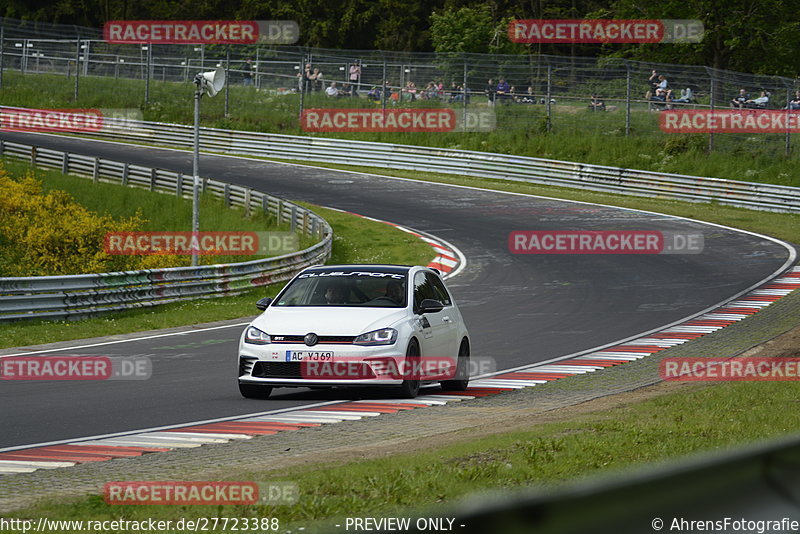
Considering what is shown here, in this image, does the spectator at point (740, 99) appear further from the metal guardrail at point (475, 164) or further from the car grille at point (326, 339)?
the car grille at point (326, 339)

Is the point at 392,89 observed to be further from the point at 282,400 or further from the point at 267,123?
the point at 282,400

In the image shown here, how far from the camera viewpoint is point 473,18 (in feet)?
231

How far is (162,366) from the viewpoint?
15484mm

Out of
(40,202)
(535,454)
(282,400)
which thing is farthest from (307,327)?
(40,202)

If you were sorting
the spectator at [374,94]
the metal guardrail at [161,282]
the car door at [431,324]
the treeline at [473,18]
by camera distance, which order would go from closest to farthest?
the car door at [431,324] → the metal guardrail at [161,282] → the spectator at [374,94] → the treeline at [473,18]

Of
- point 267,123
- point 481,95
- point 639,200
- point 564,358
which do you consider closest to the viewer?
point 564,358

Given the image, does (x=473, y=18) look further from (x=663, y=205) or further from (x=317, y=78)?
(x=663, y=205)

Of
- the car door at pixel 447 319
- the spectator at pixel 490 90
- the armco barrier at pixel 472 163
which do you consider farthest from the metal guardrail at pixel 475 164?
the car door at pixel 447 319

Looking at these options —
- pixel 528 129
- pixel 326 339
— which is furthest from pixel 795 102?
pixel 326 339

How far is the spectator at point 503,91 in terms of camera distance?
4644cm

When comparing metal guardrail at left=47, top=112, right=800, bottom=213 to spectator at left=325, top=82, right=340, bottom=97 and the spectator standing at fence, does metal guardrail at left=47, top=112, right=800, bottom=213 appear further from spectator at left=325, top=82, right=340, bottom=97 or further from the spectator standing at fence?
the spectator standing at fence

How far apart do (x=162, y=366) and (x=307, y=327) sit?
3958mm

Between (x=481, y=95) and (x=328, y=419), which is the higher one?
(x=481, y=95)

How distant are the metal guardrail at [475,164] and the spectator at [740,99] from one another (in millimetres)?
3099
